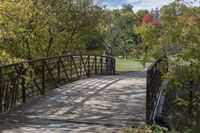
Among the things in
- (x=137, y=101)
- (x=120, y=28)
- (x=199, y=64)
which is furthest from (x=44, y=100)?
(x=120, y=28)

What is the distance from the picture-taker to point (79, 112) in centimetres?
1099

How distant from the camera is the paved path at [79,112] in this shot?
941 centimetres

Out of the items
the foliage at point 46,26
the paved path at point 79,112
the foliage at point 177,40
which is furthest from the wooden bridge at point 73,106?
the foliage at point 46,26

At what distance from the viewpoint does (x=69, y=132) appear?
8.98 m

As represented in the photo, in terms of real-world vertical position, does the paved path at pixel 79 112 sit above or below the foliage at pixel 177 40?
below

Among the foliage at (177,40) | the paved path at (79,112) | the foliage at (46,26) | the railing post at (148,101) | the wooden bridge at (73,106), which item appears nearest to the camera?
the foliage at (177,40)

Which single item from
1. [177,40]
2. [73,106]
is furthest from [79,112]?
[177,40]

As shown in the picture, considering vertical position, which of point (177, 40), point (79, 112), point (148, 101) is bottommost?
point (79, 112)

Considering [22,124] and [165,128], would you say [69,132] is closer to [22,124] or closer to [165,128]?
[22,124]


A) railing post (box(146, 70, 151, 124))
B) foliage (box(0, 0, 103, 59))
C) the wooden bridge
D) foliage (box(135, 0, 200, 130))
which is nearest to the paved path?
the wooden bridge

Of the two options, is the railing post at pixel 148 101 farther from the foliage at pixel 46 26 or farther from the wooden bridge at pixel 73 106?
the foliage at pixel 46 26

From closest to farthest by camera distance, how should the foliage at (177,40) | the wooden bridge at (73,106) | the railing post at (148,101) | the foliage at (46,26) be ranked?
1. the foliage at (177,40)
2. the wooden bridge at (73,106)
3. the railing post at (148,101)
4. the foliage at (46,26)

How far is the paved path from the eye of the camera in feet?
30.9

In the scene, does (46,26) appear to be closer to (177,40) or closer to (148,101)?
(148,101)
